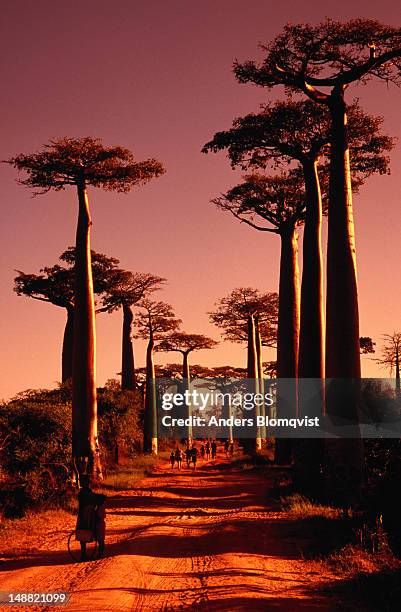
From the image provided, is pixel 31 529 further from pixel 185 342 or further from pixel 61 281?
pixel 185 342

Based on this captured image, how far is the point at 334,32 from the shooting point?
1616 cm

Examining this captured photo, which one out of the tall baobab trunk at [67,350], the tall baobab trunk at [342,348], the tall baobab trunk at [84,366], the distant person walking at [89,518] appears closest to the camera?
the distant person walking at [89,518]

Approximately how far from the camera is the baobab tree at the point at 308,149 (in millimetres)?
18719

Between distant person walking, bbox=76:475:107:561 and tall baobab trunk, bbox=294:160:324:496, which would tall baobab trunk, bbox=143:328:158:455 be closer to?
tall baobab trunk, bbox=294:160:324:496

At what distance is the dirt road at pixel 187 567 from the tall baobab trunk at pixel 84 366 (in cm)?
373

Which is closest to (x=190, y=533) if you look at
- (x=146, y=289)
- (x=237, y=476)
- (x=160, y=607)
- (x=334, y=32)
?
(x=160, y=607)

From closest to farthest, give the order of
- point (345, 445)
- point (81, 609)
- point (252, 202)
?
point (81, 609) < point (345, 445) < point (252, 202)

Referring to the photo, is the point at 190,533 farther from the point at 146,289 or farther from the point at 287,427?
the point at 146,289

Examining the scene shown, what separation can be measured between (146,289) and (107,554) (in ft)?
77.4

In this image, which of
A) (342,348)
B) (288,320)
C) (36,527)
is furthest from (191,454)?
(342,348)

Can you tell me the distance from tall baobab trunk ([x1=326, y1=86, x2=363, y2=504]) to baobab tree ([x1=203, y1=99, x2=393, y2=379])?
3.83m

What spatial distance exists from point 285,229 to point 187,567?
1765 centimetres

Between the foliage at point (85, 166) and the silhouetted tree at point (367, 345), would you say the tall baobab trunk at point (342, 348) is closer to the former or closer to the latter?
the foliage at point (85, 166)

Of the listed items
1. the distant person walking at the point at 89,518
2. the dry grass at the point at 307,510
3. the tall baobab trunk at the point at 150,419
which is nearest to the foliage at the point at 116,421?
the tall baobab trunk at the point at 150,419
